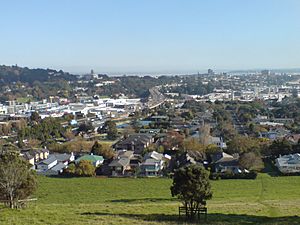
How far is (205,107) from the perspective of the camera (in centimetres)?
6412

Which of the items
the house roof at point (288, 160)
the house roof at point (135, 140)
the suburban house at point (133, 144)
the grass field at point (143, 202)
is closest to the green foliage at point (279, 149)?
the house roof at point (288, 160)

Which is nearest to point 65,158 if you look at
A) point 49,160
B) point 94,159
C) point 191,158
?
point 49,160

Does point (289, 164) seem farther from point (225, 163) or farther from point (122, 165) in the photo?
point (122, 165)

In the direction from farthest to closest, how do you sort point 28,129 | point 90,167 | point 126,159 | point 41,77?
point 41,77 → point 28,129 → point 126,159 → point 90,167

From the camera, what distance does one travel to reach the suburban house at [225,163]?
25.5m

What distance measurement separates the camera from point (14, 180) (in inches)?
504

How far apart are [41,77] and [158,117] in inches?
3267

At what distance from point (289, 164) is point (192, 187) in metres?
15.5

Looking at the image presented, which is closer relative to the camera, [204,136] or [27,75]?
[204,136]

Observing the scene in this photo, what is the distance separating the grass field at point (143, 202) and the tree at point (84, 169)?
99cm

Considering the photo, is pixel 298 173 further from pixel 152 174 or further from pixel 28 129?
pixel 28 129

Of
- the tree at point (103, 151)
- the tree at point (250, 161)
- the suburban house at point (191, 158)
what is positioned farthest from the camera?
the tree at point (103, 151)

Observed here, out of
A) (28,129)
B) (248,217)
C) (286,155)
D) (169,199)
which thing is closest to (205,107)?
(28,129)

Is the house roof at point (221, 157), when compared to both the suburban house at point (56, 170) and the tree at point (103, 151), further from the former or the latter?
the suburban house at point (56, 170)
